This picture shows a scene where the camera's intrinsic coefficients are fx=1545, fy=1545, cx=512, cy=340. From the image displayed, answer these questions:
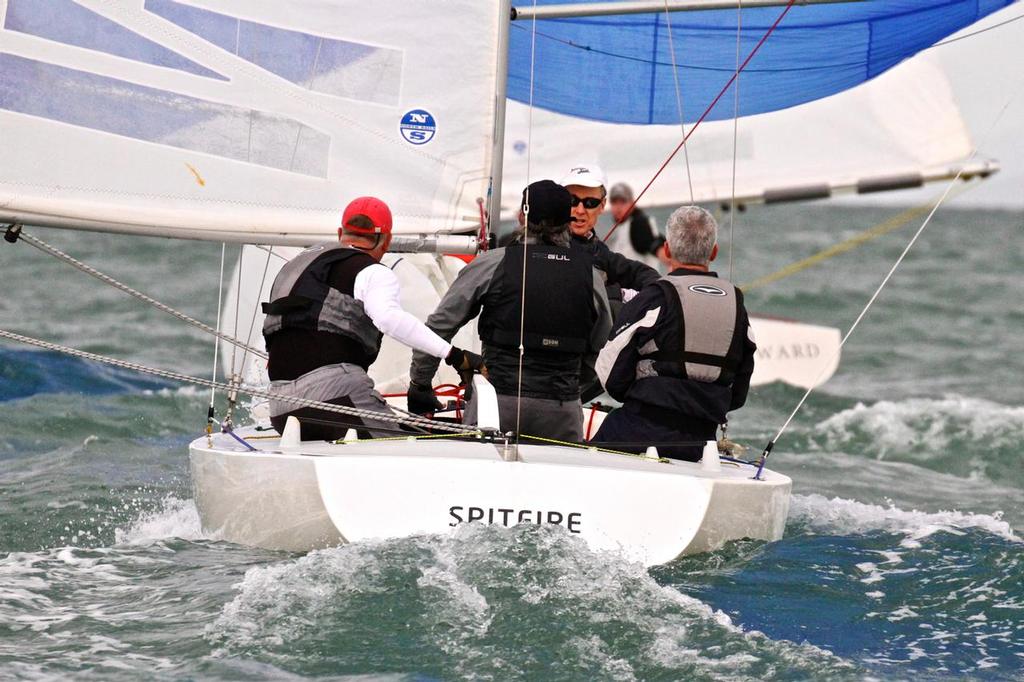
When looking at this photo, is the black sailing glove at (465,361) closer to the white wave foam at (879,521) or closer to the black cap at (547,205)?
the black cap at (547,205)

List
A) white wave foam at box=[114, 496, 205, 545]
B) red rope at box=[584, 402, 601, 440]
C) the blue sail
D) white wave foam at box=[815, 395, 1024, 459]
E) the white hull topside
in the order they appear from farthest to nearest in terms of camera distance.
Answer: white wave foam at box=[815, 395, 1024, 459] → the blue sail → red rope at box=[584, 402, 601, 440] → white wave foam at box=[114, 496, 205, 545] → the white hull topside

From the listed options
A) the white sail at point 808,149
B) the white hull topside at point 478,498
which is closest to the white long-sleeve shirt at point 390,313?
the white hull topside at point 478,498

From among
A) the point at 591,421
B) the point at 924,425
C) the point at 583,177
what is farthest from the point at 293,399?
the point at 924,425

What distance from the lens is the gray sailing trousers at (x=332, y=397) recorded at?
4746 mm

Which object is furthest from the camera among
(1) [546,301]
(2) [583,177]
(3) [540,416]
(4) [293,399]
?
(2) [583,177]

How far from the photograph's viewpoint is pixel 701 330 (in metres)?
4.73

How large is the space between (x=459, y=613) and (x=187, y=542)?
124 cm

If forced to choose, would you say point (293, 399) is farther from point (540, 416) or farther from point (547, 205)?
point (547, 205)

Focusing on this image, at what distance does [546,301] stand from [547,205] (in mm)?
296

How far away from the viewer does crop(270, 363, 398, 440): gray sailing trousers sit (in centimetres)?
475

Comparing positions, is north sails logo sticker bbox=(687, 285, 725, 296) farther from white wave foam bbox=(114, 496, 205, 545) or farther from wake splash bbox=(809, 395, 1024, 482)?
wake splash bbox=(809, 395, 1024, 482)

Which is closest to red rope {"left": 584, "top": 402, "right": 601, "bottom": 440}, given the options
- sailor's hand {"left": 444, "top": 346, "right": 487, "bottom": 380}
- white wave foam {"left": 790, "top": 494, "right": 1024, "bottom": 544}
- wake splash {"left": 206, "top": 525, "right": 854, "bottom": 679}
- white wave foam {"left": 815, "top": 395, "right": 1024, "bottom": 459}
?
white wave foam {"left": 790, "top": 494, "right": 1024, "bottom": 544}

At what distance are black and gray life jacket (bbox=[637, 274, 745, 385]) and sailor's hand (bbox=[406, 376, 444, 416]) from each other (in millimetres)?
753

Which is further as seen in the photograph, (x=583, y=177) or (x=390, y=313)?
(x=583, y=177)
